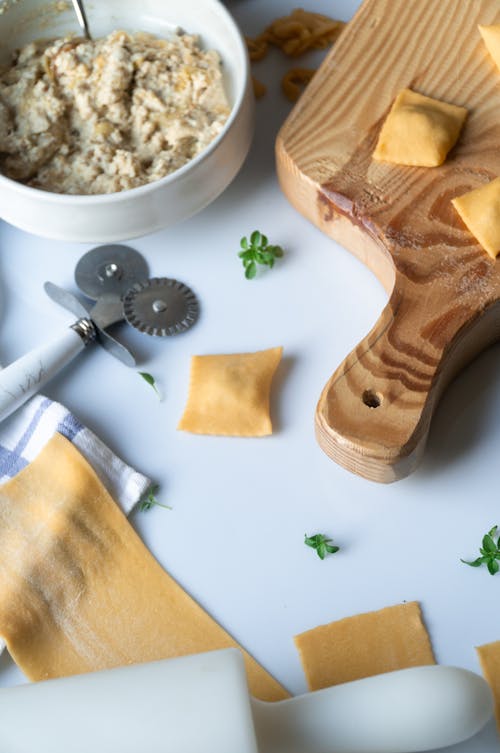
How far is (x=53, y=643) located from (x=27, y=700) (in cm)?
18

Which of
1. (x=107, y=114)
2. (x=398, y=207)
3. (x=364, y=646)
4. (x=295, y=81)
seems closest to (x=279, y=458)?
(x=364, y=646)

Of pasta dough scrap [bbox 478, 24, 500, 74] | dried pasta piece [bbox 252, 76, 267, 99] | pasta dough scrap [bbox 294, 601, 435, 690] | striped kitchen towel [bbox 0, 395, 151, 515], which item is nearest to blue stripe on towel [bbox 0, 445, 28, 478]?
striped kitchen towel [bbox 0, 395, 151, 515]

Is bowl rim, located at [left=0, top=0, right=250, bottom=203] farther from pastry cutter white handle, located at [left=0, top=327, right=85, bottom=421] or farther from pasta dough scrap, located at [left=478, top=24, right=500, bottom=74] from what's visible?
pasta dough scrap, located at [left=478, top=24, right=500, bottom=74]

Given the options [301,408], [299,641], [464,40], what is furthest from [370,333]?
[464,40]

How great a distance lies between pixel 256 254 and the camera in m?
1.42

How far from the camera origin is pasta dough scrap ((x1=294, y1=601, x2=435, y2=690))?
117cm

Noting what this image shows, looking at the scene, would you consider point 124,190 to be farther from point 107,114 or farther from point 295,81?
point 295,81

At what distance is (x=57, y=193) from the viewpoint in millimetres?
1377

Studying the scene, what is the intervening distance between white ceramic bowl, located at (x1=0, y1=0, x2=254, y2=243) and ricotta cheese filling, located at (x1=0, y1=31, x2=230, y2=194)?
1.6 inches

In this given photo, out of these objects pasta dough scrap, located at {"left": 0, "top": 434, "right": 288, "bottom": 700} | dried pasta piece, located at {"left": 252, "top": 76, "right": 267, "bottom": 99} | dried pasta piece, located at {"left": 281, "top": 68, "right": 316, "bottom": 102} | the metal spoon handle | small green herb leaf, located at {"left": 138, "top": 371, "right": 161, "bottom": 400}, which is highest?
the metal spoon handle

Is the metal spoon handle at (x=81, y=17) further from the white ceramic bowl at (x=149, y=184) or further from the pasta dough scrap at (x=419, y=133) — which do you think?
the pasta dough scrap at (x=419, y=133)

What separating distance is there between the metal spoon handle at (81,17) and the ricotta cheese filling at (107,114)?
4 centimetres

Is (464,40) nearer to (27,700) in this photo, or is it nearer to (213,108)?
(213,108)

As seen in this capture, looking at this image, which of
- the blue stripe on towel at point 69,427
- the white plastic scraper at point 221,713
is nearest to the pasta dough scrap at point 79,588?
the blue stripe on towel at point 69,427
